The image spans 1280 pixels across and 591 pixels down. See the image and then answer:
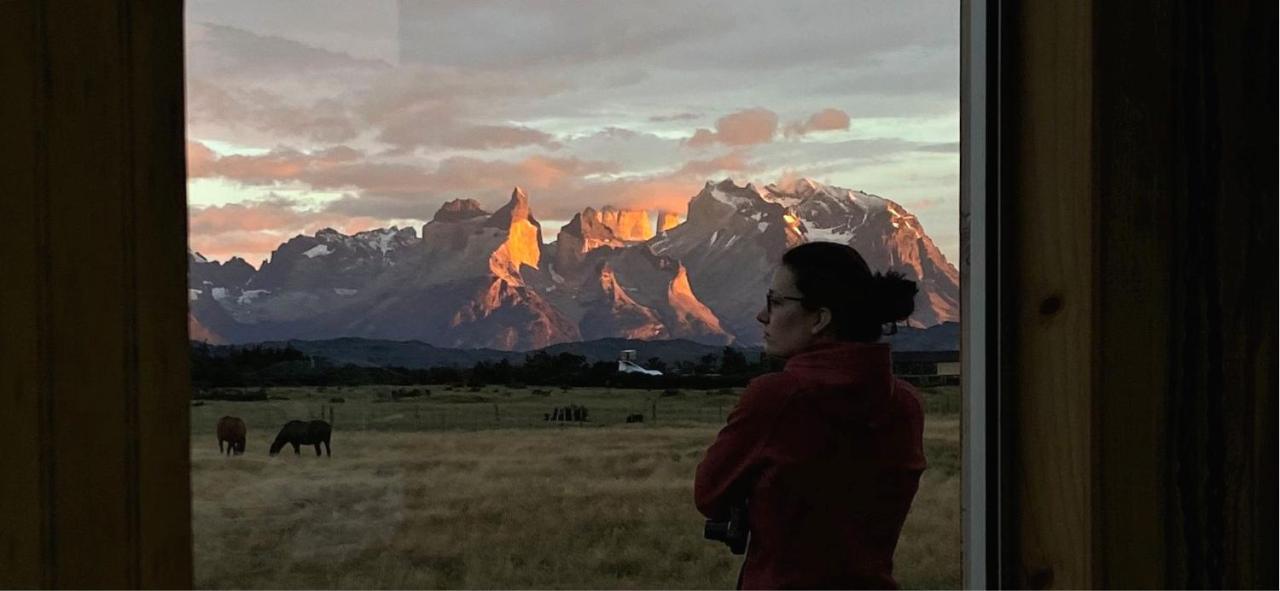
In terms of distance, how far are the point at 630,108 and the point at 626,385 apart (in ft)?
0.85

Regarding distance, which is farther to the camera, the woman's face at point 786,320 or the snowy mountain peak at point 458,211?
the woman's face at point 786,320

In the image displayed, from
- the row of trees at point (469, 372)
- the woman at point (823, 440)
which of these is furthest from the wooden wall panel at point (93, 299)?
the woman at point (823, 440)

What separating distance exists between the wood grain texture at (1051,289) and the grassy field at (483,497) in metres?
0.12

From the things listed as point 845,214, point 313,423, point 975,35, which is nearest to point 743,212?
point 845,214

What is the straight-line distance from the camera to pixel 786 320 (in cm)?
117

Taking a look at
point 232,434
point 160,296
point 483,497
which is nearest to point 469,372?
point 483,497

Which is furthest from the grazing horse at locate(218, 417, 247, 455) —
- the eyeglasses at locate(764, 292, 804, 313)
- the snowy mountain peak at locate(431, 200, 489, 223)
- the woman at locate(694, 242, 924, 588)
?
the eyeglasses at locate(764, 292, 804, 313)

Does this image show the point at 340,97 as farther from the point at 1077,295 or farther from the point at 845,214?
the point at 1077,295

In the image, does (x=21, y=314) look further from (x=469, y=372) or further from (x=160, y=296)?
(x=469, y=372)

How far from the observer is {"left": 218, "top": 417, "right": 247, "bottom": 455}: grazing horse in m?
0.73

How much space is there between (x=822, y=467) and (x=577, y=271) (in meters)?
0.37

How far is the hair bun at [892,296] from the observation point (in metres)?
1.02

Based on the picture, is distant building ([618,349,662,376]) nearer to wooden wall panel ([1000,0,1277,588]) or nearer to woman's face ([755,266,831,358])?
woman's face ([755,266,831,358])

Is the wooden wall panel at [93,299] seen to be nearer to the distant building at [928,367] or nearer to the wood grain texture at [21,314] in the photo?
the wood grain texture at [21,314]
